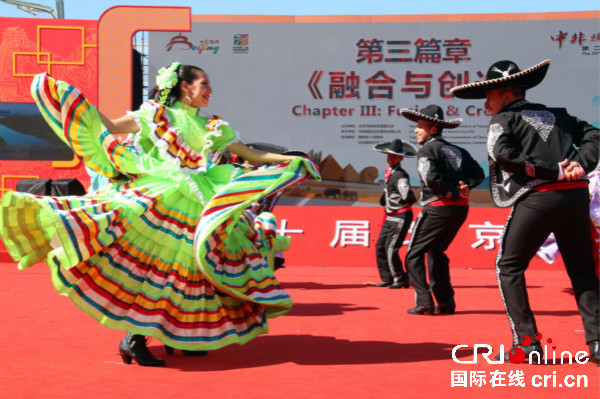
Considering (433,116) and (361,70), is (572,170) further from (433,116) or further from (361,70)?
(361,70)

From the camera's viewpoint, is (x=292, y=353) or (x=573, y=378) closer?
(x=573, y=378)

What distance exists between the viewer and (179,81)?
5.42 m

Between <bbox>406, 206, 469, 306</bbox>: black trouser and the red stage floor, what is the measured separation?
0.95 feet

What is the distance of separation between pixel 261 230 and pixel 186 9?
9833 mm

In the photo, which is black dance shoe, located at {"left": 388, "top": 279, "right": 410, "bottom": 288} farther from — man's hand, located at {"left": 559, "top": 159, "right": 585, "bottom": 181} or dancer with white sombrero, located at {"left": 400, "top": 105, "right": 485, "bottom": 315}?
man's hand, located at {"left": 559, "top": 159, "right": 585, "bottom": 181}

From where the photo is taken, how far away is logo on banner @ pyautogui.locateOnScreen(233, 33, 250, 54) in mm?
18984

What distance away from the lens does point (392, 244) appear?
1040 cm

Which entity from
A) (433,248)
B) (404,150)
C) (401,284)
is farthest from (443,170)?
(404,150)

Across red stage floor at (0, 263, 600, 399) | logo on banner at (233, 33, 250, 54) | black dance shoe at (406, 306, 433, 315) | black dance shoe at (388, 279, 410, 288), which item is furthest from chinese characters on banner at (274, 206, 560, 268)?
logo on banner at (233, 33, 250, 54)

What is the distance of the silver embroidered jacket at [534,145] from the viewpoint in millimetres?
4820

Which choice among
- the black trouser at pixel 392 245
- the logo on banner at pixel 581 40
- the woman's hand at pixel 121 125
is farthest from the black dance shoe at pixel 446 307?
the logo on banner at pixel 581 40

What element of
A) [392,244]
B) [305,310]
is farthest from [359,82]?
[305,310]

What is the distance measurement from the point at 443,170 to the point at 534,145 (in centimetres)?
279

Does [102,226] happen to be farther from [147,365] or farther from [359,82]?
[359,82]
